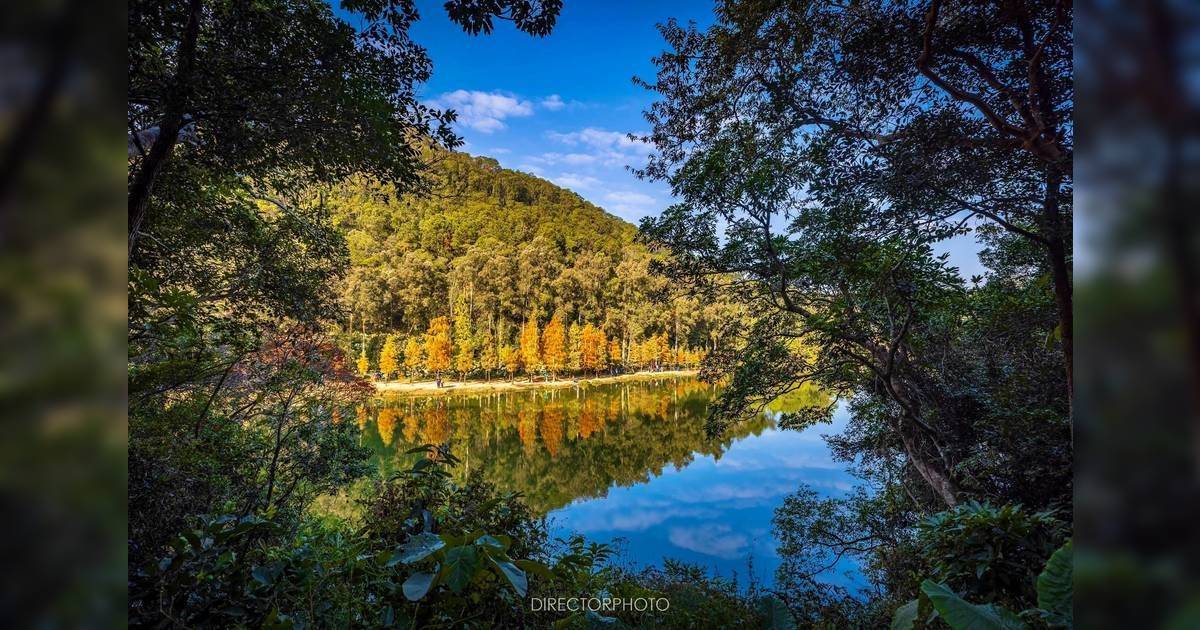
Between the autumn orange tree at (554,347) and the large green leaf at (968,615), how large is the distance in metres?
20.8

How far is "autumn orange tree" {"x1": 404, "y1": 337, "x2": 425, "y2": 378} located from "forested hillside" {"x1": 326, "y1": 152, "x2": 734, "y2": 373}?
17cm

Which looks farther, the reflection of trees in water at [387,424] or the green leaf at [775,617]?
the reflection of trees in water at [387,424]

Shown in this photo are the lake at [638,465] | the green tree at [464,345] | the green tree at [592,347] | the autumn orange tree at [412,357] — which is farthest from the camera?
the green tree at [592,347]

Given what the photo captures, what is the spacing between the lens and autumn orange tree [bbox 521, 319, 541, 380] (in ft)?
71.2

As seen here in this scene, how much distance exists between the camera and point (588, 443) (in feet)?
44.3

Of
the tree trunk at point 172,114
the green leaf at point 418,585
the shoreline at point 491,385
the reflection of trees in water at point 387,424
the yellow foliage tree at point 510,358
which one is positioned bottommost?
the reflection of trees in water at point 387,424

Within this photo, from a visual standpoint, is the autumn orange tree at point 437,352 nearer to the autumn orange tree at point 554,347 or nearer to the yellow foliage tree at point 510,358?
the yellow foliage tree at point 510,358

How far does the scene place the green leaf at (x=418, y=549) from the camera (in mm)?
1108

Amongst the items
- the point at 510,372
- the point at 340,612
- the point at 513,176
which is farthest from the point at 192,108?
the point at 513,176

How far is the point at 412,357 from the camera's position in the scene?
19.0 meters

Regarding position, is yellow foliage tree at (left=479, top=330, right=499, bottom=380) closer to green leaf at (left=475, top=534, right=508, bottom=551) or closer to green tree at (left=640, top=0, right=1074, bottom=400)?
green tree at (left=640, top=0, right=1074, bottom=400)

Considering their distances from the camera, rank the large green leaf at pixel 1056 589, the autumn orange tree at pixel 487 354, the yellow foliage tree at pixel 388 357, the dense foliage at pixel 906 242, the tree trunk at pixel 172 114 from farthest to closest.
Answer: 1. the autumn orange tree at pixel 487 354
2. the yellow foliage tree at pixel 388 357
3. the dense foliage at pixel 906 242
4. the tree trunk at pixel 172 114
5. the large green leaf at pixel 1056 589

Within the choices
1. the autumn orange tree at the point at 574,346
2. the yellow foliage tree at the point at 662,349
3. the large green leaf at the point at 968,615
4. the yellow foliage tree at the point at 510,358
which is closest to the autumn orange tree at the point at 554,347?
the autumn orange tree at the point at 574,346

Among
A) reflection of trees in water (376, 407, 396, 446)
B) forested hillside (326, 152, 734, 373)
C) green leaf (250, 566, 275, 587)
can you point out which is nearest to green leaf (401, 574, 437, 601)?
green leaf (250, 566, 275, 587)
